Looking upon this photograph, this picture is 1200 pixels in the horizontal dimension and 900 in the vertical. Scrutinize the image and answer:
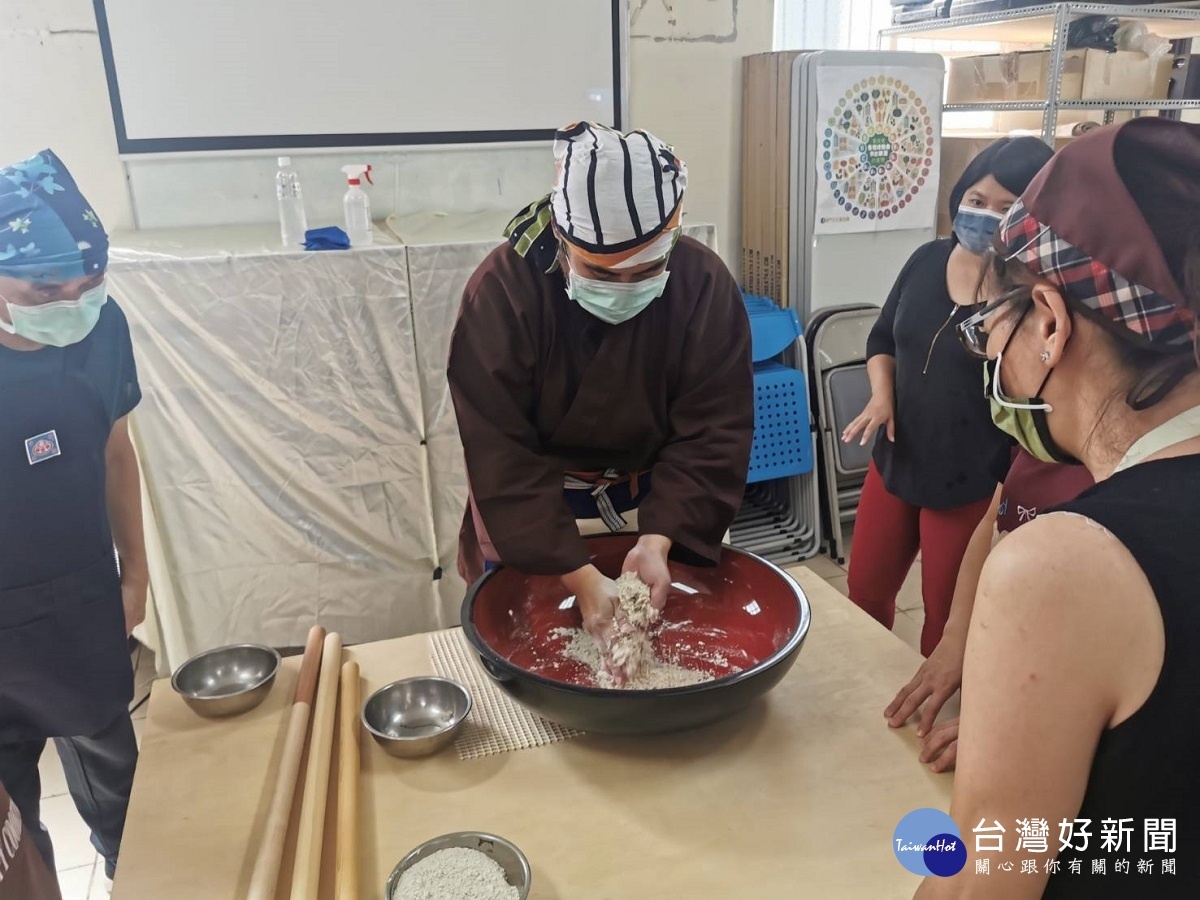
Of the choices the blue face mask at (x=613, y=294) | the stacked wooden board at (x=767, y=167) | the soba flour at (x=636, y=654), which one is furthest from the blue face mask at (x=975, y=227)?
the stacked wooden board at (x=767, y=167)

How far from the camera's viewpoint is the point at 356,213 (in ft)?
7.82

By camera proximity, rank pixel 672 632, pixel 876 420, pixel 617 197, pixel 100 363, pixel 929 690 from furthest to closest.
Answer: pixel 876 420 → pixel 100 363 → pixel 672 632 → pixel 617 197 → pixel 929 690

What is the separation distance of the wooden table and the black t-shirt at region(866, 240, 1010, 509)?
764mm

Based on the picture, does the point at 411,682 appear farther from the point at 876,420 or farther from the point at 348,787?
the point at 876,420

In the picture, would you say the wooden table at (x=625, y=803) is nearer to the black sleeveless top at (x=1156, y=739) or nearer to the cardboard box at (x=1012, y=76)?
the black sleeveless top at (x=1156, y=739)

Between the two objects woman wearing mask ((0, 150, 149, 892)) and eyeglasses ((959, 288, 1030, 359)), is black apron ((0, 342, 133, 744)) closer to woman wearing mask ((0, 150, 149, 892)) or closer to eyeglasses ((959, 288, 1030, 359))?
woman wearing mask ((0, 150, 149, 892))

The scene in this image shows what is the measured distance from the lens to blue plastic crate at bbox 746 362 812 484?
307cm

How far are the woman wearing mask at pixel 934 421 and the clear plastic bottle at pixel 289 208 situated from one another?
5.12 feet

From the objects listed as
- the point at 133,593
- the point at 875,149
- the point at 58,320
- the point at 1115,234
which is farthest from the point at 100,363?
the point at 875,149

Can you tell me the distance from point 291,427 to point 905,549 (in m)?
1.63

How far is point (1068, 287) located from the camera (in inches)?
28.8

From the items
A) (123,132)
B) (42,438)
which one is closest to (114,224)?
(123,132)

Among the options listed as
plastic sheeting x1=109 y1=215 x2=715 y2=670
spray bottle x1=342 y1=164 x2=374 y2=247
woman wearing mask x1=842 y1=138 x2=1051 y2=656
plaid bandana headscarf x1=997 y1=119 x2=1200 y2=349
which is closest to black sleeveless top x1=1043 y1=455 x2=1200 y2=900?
plaid bandana headscarf x1=997 y1=119 x2=1200 y2=349

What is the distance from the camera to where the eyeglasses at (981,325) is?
0.80 meters
